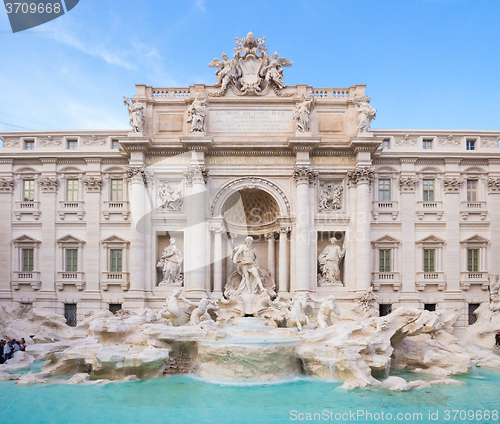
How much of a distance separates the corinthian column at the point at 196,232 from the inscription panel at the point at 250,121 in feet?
8.86

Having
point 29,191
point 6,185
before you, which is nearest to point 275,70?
point 29,191

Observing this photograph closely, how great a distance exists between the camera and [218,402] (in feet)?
38.6

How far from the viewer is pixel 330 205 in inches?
870

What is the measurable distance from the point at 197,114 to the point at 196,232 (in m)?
6.05

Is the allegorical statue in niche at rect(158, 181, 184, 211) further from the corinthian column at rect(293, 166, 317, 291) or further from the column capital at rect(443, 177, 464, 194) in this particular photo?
the column capital at rect(443, 177, 464, 194)

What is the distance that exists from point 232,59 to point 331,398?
17312mm

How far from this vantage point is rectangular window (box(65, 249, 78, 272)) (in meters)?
22.9

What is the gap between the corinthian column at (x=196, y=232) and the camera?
21141mm

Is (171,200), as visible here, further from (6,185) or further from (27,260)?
(6,185)

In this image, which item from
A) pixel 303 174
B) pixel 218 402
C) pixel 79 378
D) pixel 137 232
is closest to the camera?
pixel 218 402

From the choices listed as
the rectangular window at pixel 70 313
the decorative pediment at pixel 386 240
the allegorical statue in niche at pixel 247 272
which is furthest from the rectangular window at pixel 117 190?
the decorative pediment at pixel 386 240

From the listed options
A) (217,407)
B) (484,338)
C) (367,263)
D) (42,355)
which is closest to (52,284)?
(42,355)

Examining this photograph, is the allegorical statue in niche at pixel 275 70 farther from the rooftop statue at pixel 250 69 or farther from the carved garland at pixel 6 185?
the carved garland at pixel 6 185

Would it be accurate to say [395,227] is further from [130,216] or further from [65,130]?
[65,130]
